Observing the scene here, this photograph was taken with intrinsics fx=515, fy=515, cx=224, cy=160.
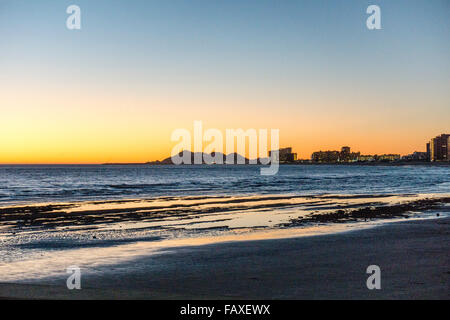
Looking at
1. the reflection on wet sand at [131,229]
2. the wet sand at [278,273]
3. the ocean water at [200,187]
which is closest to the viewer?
the wet sand at [278,273]

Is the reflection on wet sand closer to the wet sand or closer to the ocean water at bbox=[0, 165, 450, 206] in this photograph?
the wet sand

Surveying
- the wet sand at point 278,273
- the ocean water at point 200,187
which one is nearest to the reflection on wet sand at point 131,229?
the wet sand at point 278,273

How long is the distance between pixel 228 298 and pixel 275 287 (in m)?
2.01

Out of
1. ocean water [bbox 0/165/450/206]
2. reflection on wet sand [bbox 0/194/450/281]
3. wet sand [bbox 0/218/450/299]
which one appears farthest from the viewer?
ocean water [bbox 0/165/450/206]

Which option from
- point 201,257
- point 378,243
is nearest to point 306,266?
point 201,257

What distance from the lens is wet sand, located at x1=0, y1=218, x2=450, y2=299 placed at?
704cm

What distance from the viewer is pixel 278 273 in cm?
905

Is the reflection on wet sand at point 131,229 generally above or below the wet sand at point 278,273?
below

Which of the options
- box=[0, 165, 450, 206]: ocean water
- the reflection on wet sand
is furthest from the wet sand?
box=[0, 165, 450, 206]: ocean water

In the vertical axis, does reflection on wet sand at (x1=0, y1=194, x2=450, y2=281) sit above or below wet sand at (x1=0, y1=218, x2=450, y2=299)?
below

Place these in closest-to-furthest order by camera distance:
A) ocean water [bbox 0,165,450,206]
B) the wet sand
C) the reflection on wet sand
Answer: the wet sand → the reflection on wet sand → ocean water [bbox 0,165,450,206]

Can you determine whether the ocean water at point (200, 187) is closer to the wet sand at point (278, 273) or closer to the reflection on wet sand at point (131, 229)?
the reflection on wet sand at point (131, 229)

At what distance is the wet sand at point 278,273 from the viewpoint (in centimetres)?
704
